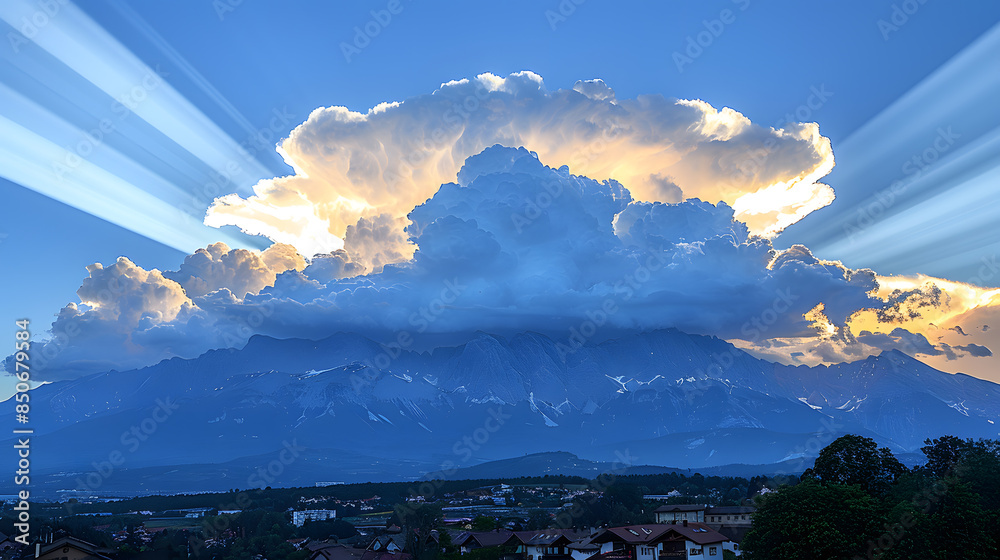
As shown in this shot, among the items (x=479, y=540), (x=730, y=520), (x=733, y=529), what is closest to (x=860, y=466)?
(x=733, y=529)

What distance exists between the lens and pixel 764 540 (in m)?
66.9

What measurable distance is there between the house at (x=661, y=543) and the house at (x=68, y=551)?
180ft

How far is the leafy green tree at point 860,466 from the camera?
3169 inches

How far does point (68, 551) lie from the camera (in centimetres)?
7500

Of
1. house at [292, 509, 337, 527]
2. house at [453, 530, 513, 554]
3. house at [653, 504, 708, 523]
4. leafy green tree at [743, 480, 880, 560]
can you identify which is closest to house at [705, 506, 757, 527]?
house at [653, 504, 708, 523]

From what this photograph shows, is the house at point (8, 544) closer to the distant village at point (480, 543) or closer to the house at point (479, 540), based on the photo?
the distant village at point (480, 543)

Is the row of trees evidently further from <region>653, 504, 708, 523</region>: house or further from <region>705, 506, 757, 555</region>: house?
<region>653, 504, 708, 523</region>: house

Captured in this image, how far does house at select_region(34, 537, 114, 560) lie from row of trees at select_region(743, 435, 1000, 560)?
62284mm

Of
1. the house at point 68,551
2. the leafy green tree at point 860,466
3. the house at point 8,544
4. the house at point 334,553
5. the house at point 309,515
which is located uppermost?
the leafy green tree at point 860,466

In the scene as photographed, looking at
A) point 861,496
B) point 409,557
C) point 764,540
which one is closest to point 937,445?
point 861,496

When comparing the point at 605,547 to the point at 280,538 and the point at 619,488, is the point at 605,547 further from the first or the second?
the point at 619,488

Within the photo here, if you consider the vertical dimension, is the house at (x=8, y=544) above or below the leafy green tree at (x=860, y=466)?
below

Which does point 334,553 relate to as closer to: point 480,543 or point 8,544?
point 480,543

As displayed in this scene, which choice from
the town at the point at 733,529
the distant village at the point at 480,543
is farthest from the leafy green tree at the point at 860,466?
the distant village at the point at 480,543
